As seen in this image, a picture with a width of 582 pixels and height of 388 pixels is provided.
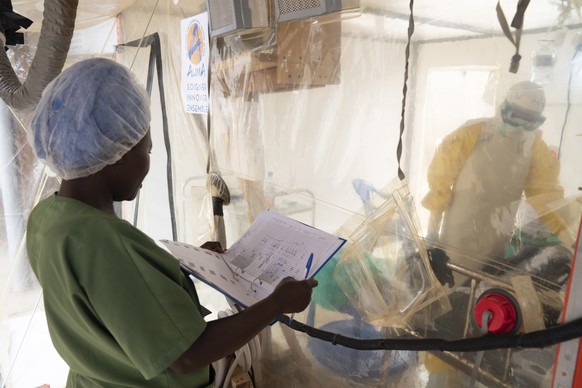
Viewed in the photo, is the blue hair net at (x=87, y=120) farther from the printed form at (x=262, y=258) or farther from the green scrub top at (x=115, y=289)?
the printed form at (x=262, y=258)

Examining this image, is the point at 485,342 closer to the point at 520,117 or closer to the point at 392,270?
the point at 392,270

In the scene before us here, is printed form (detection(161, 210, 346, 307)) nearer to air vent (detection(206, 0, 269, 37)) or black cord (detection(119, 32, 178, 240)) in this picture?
air vent (detection(206, 0, 269, 37))

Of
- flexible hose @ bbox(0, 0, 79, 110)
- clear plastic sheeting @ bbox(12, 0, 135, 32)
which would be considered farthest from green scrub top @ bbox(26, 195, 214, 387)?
clear plastic sheeting @ bbox(12, 0, 135, 32)

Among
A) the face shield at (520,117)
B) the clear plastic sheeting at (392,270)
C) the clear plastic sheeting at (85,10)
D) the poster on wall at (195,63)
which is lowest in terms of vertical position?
the clear plastic sheeting at (392,270)

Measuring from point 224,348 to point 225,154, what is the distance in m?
1.07

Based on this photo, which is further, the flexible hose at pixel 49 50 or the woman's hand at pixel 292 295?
the flexible hose at pixel 49 50

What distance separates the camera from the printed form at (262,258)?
0.83 metres

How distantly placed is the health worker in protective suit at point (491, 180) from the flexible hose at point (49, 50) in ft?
3.92

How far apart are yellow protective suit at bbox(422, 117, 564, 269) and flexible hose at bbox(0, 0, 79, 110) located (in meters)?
1.20

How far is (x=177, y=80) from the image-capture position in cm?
188

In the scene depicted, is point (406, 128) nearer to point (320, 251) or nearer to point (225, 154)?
point (320, 251)

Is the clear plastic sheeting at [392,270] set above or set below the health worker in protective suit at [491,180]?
below

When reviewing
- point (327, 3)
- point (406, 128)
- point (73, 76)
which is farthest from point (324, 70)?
point (73, 76)

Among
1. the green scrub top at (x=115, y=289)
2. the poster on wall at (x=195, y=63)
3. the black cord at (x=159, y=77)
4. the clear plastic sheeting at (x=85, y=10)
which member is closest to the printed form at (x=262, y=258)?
the green scrub top at (x=115, y=289)
